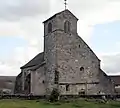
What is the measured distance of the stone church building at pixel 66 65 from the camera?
5897 centimetres

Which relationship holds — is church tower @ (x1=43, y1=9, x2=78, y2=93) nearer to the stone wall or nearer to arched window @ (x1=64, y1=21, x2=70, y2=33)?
arched window @ (x1=64, y1=21, x2=70, y2=33)

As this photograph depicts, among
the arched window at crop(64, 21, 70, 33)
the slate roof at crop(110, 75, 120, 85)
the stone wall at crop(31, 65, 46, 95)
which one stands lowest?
the stone wall at crop(31, 65, 46, 95)

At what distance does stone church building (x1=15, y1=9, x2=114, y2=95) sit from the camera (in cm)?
5897

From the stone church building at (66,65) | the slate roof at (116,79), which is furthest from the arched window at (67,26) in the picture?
the slate roof at (116,79)

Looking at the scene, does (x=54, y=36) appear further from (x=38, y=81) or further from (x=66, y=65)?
(x=38, y=81)

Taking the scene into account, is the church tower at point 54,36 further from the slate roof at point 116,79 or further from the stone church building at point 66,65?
the slate roof at point 116,79

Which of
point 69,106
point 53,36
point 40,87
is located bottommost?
point 69,106

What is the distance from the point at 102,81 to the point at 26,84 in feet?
53.9

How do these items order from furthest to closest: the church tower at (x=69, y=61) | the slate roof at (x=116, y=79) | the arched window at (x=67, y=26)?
1. the slate roof at (x=116, y=79)
2. the arched window at (x=67, y=26)
3. the church tower at (x=69, y=61)

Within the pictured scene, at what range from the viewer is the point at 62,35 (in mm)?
59938

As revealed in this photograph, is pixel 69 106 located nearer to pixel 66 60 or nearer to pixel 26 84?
pixel 66 60

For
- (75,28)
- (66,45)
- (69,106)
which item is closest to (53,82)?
(66,45)

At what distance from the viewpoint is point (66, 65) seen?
59344 mm

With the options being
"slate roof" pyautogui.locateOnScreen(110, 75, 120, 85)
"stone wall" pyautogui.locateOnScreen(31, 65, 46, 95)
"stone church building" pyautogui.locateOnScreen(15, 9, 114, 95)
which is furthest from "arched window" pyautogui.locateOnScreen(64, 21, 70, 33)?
"slate roof" pyautogui.locateOnScreen(110, 75, 120, 85)
